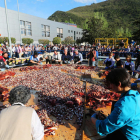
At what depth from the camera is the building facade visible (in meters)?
31.3

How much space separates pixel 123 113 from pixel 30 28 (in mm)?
43793

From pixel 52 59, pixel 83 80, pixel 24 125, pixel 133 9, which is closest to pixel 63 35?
pixel 52 59

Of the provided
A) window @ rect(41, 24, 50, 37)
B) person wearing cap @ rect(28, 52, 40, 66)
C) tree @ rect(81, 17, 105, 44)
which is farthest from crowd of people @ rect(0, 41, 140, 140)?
window @ rect(41, 24, 50, 37)

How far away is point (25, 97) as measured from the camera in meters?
2.21

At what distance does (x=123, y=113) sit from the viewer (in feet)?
5.50

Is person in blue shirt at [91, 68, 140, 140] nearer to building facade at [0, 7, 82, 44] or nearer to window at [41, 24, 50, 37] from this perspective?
building facade at [0, 7, 82, 44]

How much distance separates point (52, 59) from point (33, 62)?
6.37 feet

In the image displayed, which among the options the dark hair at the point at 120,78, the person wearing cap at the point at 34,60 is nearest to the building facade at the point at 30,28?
the person wearing cap at the point at 34,60

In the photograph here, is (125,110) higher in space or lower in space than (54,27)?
lower

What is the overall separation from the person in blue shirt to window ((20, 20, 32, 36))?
4033 cm

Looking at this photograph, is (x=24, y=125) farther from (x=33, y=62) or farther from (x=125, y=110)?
(x=33, y=62)

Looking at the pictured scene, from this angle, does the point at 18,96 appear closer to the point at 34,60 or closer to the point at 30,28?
the point at 34,60

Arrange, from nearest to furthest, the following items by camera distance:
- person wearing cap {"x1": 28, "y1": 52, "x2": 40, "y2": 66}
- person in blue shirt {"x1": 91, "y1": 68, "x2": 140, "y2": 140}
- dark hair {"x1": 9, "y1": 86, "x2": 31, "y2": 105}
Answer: person in blue shirt {"x1": 91, "y1": 68, "x2": 140, "y2": 140}
dark hair {"x1": 9, "y1": 86, "x2": 31, "y2": 105}
person wearing cap {"x1": 28, "y1": 52, "x2": 40, "y2": 66}

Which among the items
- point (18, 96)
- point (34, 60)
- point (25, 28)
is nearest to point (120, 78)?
point (18, 96)
